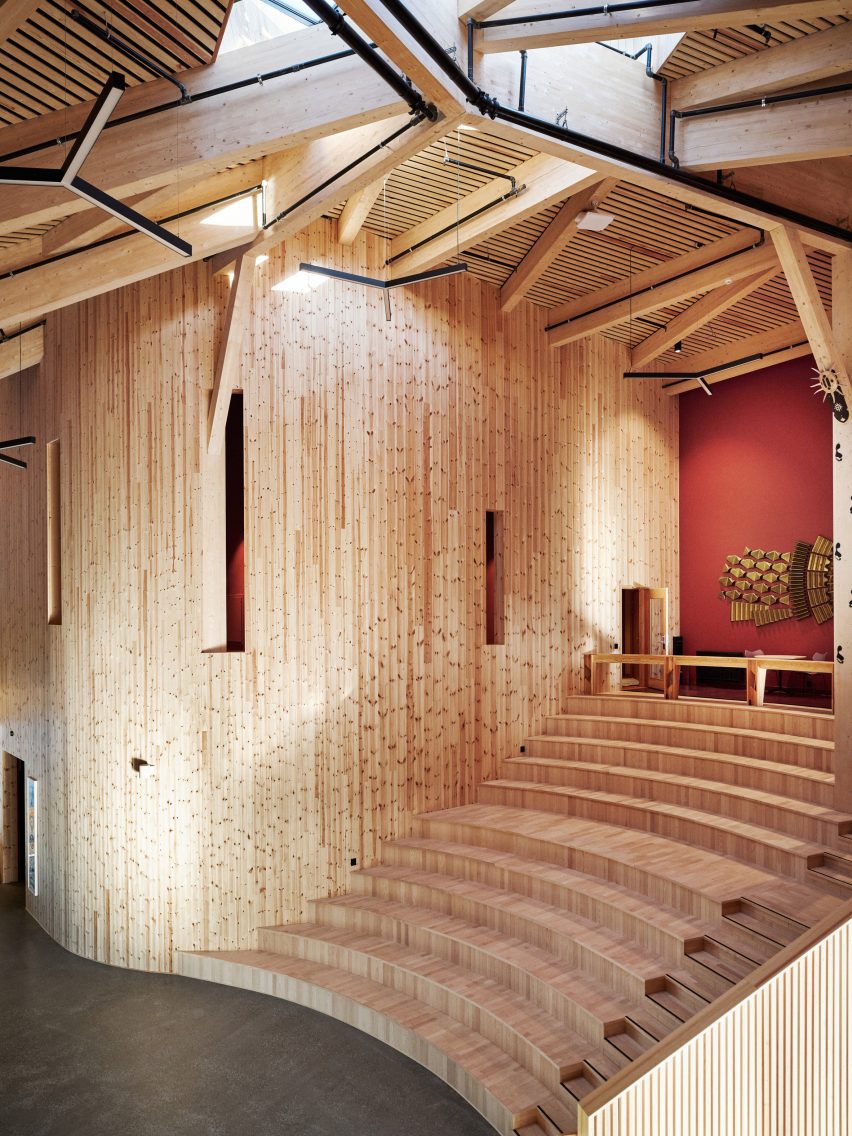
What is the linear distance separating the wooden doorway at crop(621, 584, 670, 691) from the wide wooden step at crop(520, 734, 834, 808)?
2067 millimetres

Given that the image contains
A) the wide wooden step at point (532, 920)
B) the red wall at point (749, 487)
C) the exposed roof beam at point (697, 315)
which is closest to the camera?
the wide wooden step at point (532, 920)

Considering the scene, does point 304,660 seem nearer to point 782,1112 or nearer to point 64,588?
point 64,588

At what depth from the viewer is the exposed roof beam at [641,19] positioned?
4.30 metres

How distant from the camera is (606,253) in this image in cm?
877

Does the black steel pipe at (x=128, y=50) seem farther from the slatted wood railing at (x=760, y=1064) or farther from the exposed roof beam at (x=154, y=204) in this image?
the slatted wood railing at (x=760, y=1064)

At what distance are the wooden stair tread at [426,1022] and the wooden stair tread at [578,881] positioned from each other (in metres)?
1.29

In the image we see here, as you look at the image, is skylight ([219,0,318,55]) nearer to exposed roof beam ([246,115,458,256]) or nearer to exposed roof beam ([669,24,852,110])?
exposed roof beam ([246,115,458,256])

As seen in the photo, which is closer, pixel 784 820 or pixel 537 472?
pixel 784 820

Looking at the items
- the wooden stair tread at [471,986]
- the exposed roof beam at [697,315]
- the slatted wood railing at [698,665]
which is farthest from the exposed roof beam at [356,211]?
the wooden stair tread at [471,986]

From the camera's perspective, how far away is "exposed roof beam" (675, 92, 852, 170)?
208 inches

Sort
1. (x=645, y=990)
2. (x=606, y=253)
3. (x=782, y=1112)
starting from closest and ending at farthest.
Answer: (x=782, y=1112) < (x=645, y=990) < (x=606, y=253)

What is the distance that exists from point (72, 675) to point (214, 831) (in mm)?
2097

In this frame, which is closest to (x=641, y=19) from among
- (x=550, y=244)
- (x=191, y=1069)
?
(x=550, y=244)

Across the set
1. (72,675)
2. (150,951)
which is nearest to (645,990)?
(150,951)
